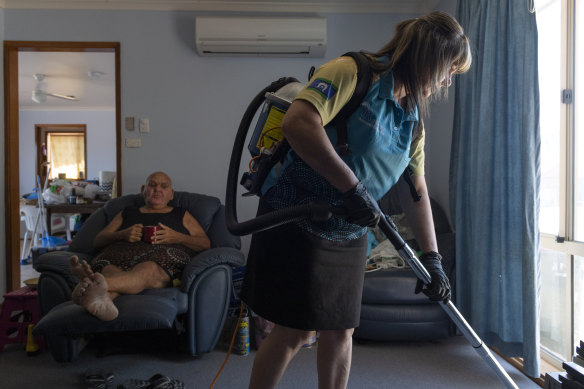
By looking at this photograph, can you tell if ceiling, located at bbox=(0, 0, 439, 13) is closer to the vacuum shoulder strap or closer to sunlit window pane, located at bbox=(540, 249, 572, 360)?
sunlit window pane, located at bbox=(540, 249, 572, 360)

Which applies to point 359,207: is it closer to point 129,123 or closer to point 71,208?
point 129,123

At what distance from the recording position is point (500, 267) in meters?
2.31

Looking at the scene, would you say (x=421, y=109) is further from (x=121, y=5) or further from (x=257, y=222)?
(x=121, y=5)

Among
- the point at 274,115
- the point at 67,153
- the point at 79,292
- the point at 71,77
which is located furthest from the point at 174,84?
the point at 67,153

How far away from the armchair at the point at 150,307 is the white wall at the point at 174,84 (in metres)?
1.12

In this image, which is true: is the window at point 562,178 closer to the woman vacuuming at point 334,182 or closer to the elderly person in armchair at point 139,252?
the woman vacuuming at point 334,182

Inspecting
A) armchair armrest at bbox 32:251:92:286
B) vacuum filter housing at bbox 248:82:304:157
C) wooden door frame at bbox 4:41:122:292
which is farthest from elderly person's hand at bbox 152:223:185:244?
vacuum filter housing at bbox 248:82:304:157

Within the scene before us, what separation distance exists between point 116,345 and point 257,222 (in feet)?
6.46

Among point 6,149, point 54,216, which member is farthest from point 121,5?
point 54,216

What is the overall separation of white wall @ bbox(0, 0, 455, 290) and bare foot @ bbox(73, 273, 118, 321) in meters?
1.62

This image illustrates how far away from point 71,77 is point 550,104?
6.15 m

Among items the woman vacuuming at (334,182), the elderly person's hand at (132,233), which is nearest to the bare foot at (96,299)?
the elderly person's hand at (132,233)

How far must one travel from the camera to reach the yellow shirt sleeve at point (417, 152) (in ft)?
4.33

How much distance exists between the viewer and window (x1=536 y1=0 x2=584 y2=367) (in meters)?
2.10
